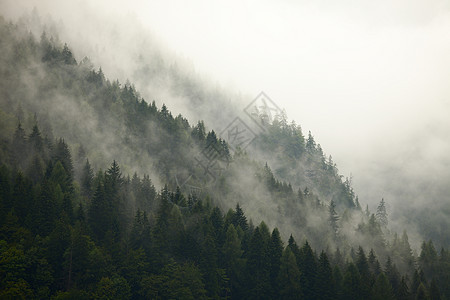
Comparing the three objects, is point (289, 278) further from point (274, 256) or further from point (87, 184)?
point (87, 184)

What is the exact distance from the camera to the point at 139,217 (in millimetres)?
86188

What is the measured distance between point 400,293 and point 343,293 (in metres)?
14.6

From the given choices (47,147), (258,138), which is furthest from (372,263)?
(258,138)

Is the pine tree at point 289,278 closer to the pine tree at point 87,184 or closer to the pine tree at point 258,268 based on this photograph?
the pine tree at point 258,268

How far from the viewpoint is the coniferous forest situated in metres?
73.3

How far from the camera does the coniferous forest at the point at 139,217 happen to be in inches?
2886

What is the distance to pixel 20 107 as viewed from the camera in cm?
13112

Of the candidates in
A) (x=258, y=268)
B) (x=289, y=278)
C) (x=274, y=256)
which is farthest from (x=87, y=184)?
(x=289, y=278)

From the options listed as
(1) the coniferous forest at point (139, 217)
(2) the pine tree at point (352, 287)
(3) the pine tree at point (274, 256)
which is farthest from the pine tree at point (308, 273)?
(2) the pine tree at point (352, 287)

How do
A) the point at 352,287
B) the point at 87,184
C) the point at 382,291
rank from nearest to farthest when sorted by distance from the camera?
the point at 352,287, the point at 382,291, the point at 87,184

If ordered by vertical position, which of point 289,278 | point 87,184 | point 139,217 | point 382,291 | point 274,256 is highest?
point 87,184

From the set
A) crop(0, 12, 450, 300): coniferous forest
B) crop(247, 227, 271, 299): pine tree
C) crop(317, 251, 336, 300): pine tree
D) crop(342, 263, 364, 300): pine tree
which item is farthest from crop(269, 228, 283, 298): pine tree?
crop(342, 263, 364, 300): pine tree

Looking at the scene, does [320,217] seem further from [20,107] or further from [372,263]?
[20,107]

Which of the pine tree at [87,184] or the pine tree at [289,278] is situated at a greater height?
the pine tree at [87,184]
